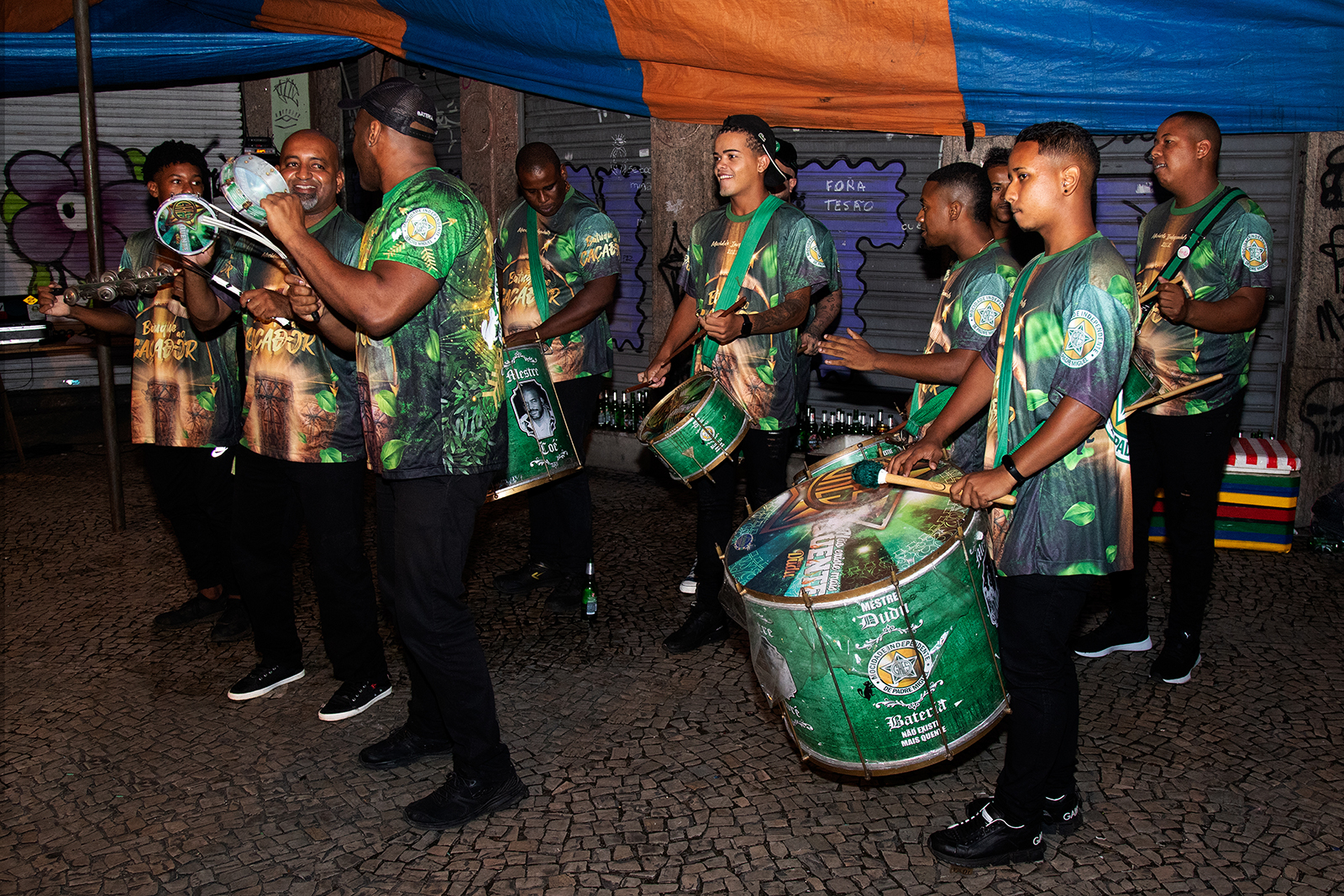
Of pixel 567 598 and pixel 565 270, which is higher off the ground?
pixel 565 270

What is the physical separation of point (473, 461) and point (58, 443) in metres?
7.67

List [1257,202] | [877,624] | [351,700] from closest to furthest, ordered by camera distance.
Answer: [877,624] < [351,700] < [1257,202]

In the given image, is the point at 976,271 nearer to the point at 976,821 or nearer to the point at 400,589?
the point at 976,821

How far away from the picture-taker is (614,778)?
369 cm

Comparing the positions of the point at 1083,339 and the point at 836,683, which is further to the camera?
the point at 836,683

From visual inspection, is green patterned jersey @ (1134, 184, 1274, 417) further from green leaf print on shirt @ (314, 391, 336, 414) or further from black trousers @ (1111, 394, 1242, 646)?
green leaf print on shirt @ (314, 391, 336, 414)

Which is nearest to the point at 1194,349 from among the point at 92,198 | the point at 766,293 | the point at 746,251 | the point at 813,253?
the point at 813,253

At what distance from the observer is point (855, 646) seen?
282 cm

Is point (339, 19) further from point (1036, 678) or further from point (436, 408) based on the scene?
point (1036, 678)

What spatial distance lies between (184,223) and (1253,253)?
416 centimetres

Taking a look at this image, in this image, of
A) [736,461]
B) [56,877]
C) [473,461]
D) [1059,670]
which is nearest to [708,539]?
[736,461]

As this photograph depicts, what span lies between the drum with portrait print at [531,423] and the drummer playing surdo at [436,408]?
1.20 metres

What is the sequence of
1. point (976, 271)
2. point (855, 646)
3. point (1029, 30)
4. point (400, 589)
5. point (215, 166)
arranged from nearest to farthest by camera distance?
1. point (855, 646)
2. point (400, 589)
3. point (976, 271)
4. point (1029, 30)
5. point (215, 166)

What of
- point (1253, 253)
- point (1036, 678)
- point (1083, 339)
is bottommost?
point (1036, 678)
